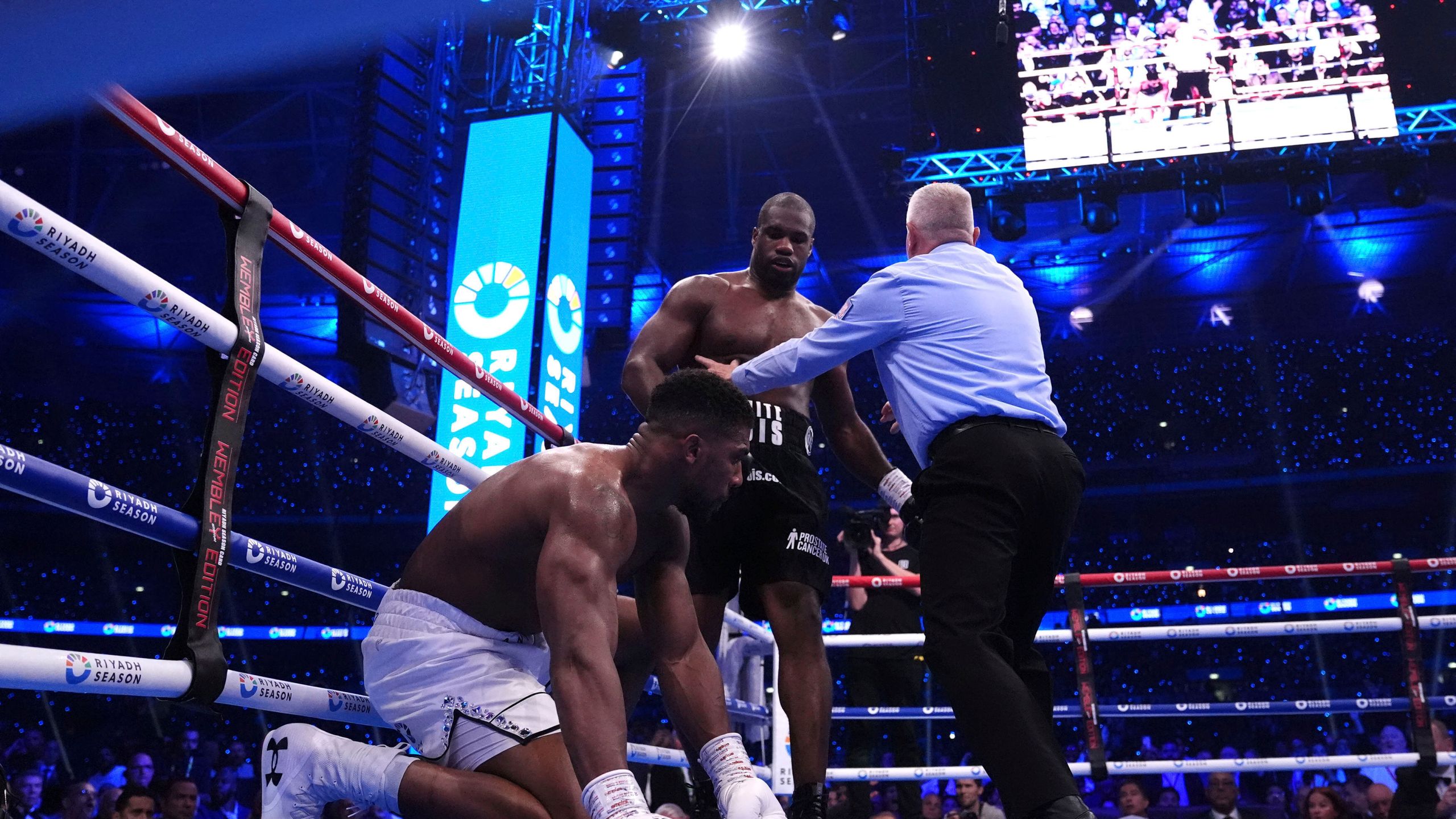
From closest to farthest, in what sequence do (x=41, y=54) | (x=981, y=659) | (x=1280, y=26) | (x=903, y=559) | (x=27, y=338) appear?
(x=41, y=54) < (x=981, y=659) < (x=903, y=559) < (x=1280, y=26) < (x=27, y=338)

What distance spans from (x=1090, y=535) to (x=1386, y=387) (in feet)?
12.2

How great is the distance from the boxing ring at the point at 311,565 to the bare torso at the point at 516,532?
7.4 inches

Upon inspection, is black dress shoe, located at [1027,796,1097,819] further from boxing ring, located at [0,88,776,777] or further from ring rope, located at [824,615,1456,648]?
ring rope, located at [824,615,1456,648]

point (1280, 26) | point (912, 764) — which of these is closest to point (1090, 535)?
point (1280, 26)

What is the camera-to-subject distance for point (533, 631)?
5.87ft

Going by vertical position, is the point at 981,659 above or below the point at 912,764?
above

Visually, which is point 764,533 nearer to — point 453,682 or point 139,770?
point 453,682

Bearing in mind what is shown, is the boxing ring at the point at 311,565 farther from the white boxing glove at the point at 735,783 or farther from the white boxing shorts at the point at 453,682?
the white boxing glove at the point at 735,783

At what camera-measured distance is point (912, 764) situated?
3736 mm

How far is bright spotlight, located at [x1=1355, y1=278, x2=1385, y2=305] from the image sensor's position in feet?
38.5

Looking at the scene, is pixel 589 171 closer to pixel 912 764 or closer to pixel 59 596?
pixel 912 764

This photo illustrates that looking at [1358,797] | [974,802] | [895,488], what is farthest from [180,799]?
[1358,797]

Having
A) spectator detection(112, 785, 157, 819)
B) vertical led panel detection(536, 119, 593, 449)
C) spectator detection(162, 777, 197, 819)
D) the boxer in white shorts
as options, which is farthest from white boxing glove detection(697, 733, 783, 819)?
vertical led panel detection(536, 119, 593, 449)

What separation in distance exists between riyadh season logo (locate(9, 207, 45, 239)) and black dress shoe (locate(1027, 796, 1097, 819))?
1.41 meters
